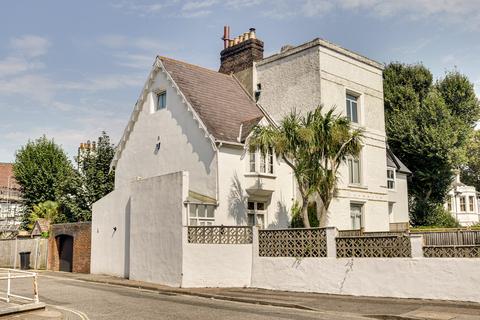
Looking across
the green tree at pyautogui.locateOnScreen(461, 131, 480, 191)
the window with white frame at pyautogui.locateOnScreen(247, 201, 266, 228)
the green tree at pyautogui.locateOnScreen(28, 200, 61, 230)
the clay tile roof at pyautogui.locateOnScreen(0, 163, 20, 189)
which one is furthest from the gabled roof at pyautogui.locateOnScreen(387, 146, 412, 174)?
the clay tile roof at pyautogui.locateOnScreen(0, 163, 20, 189)

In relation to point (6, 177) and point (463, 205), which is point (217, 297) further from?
→ point (6, 177)

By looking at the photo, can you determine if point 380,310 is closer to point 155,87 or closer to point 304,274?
point 304,274

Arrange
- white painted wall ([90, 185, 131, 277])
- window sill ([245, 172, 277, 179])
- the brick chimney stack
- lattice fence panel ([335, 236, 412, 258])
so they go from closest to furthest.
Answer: lattice fence panel ([335, 236, 412, 258]) → window sill ([245, 172, 277, 179]) → white painted wall ([90, 185, 131, 277]) → the brick chimney stack

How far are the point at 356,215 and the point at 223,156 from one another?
883cm

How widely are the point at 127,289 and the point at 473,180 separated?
221 ft

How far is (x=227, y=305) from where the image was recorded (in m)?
15.6

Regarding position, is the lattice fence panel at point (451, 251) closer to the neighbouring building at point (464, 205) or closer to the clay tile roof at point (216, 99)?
the clay tile roof at point (216, 99)

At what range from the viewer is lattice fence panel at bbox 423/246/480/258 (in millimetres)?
15156

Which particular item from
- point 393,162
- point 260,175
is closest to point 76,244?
point 260,175

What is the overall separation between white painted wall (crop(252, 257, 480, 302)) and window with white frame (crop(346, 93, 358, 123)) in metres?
11.3

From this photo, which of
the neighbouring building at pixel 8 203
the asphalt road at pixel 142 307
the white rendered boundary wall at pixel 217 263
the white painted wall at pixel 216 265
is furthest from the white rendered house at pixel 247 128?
the neighbouring building at pixel 8 203

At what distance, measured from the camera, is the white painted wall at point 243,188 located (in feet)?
76.4

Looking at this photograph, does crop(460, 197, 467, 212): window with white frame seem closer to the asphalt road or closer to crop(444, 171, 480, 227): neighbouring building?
crop(444, 171, 480, 227): neighbouring building

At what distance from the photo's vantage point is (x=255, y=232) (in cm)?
2078
